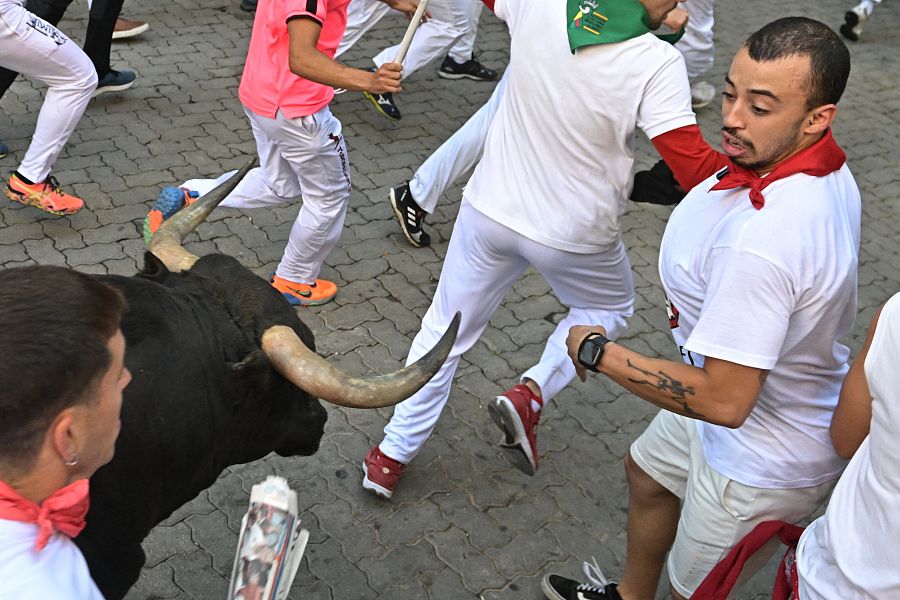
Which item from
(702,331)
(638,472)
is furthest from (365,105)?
(702,331)

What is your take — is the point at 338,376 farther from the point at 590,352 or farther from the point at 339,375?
the point at 590,352

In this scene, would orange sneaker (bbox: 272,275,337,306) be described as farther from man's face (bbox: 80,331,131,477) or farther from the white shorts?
man's face (bbox: 80,331,131,477)

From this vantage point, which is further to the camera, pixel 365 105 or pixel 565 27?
pixel 365 105

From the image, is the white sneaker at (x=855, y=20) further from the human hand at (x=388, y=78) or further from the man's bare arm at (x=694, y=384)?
the man's bare arm at (x=694, y=384)

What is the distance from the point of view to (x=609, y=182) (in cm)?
386

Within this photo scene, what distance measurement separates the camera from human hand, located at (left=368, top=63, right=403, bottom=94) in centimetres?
446

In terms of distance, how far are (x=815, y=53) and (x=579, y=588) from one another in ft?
7.50

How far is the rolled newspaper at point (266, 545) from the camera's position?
82.3 inches

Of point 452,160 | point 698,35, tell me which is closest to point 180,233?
point 452,160

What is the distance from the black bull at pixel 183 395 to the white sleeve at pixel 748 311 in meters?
0.78

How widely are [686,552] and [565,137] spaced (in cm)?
158

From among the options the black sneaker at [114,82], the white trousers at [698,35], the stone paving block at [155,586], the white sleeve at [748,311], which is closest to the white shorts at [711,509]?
the white sleeve at [748,311]

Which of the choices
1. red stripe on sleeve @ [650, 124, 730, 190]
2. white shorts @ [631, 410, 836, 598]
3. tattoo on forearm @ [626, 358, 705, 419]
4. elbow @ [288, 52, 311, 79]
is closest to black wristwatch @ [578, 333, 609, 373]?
tattoo on forearm @ [626, 358, 705, 419]

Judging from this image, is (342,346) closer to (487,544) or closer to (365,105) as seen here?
(487,544)
